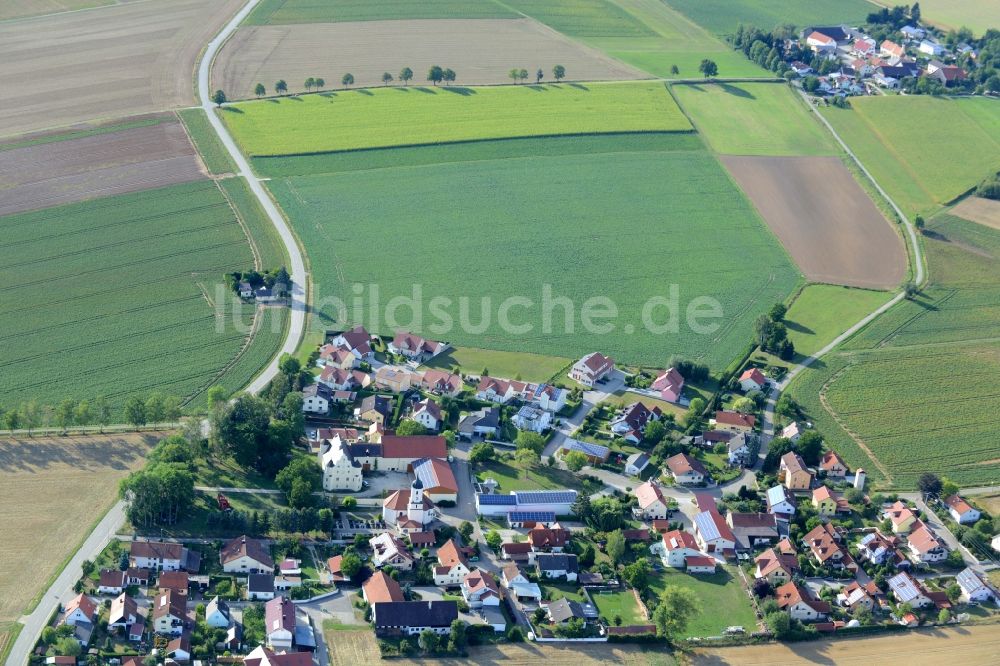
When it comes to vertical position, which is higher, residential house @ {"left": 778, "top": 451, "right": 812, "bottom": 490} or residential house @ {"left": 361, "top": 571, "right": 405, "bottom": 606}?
residential house @ {"left": 778, "top": 451, "right": 812, "bottom": 490}

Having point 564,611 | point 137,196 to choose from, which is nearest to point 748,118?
point 137,196

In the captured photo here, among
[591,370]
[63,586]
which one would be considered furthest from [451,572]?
[591,370]

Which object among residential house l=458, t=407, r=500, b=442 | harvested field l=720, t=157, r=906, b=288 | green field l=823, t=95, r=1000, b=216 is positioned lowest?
residential house l=458, t=407, r=500, b=442

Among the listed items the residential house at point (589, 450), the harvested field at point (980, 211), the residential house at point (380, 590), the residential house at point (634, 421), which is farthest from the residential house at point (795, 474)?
the harvested field at point (980, 211)

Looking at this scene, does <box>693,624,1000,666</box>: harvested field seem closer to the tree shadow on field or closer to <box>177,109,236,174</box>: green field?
<box>177,109,236,174</box>: green field

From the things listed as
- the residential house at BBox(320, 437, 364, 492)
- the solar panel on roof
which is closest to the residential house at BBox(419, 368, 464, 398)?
the residential house at BBox(320, 437, 364, 492)

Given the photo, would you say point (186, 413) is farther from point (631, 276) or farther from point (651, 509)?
point (631, 276)
